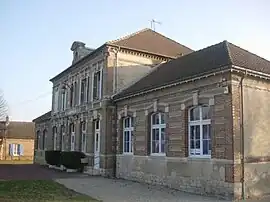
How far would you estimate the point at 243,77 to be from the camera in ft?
44.7

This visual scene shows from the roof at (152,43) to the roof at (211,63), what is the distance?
449cm

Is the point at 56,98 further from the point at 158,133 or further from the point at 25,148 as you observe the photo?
the point at 25,148

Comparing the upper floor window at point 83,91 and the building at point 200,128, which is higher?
the upper floor window at point 83,91

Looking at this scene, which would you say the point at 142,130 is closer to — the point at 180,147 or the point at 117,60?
the point at 180,147

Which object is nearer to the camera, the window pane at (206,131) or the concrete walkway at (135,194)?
the concrete walkway at (135,194)

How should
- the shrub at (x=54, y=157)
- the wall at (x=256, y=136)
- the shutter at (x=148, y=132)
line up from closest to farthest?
the wall at (x=256, y=136) < the shutter at (x=148, y=132) < the shrub at (x=54, y=157)

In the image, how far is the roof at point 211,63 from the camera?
14.2 meters

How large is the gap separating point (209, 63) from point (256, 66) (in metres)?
1.92

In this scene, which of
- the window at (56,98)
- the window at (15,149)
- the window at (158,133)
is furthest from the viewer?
the window at (15,149)

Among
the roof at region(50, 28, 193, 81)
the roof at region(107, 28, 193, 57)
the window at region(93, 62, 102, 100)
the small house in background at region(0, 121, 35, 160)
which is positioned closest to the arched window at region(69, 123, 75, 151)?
the roof at region(50, 28, 193, 81)

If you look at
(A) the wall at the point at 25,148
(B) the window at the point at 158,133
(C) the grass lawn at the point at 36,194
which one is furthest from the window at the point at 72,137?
(A) the wall at the point at 25,148

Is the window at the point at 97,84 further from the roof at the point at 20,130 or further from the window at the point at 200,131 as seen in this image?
the roof at the point at 20,130

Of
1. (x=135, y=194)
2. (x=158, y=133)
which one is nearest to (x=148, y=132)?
(x=158, y=133)

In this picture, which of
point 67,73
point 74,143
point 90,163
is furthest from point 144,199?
point 67,73
